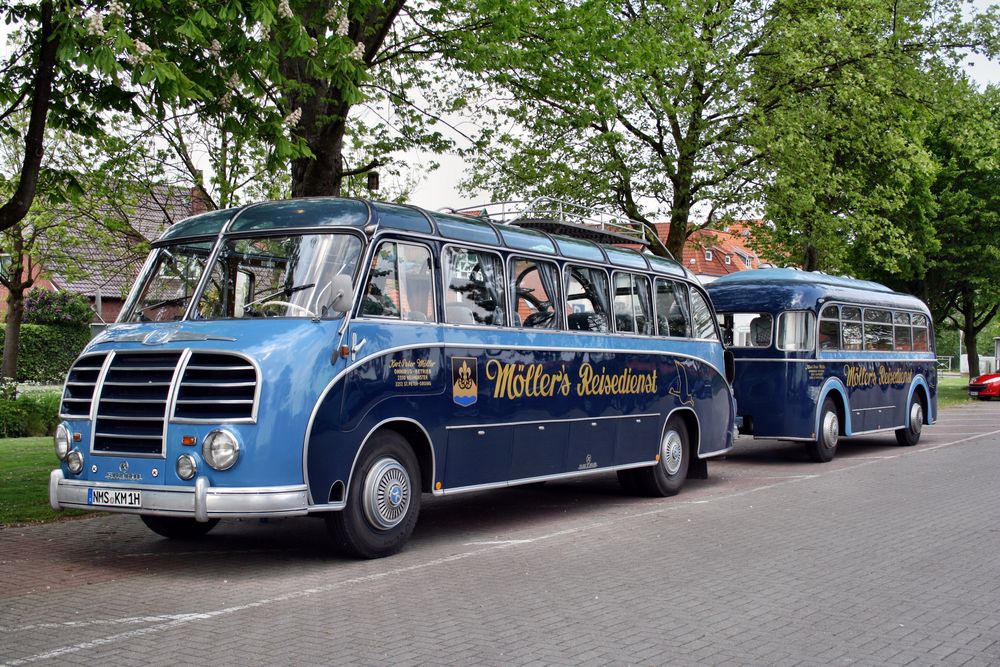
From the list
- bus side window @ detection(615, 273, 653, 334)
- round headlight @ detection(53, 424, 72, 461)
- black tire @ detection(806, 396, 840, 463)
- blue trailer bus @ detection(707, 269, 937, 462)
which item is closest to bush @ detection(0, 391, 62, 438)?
blue trailer bus @ detection(707, 269, 937, 462)

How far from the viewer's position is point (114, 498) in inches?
336

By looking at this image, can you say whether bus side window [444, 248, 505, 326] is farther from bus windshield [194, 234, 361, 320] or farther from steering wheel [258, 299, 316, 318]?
steering wheel [258, 299, 316, 318]

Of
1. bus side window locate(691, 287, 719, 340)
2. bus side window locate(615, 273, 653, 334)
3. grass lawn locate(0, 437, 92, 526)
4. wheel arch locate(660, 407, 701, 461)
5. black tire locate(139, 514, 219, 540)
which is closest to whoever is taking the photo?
black tire locate(139, 514, 219, 540)

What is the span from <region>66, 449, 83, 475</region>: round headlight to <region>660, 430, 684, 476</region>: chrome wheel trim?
7.29m

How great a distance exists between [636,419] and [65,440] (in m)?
6.63

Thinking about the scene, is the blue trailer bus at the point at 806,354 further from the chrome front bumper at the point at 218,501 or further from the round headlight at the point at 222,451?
the round headlight at the point at 222,451

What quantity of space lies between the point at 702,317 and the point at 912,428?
9720mm

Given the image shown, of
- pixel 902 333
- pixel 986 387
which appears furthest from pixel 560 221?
pixel 986 387

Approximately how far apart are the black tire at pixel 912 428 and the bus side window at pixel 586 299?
12.0m

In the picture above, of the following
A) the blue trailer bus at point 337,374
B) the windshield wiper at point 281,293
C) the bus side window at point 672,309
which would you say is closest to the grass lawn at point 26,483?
the blue trailer bus at point 337,374

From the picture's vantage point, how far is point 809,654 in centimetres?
629

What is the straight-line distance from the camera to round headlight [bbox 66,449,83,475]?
28.9ft

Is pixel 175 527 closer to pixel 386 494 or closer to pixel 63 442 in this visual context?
pixel 63 442

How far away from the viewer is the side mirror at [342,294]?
8789 millimetres
